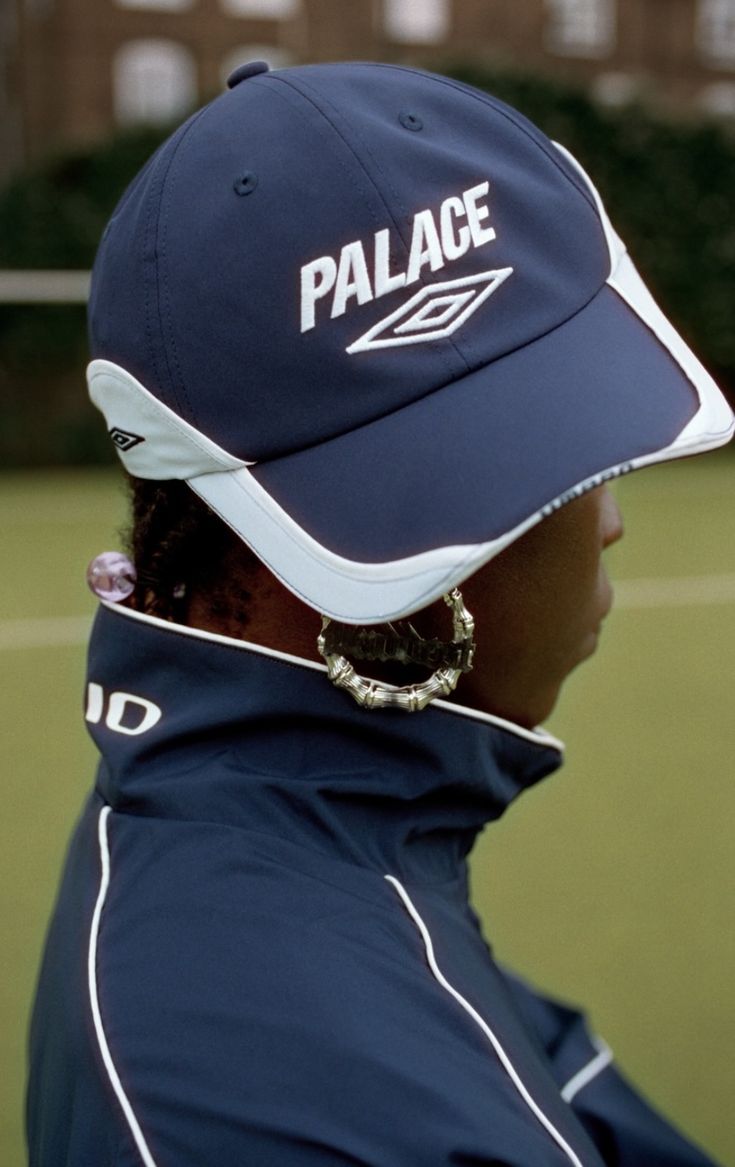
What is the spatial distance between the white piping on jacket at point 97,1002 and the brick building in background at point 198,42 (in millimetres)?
18420

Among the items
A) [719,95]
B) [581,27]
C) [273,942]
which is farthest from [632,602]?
[719,95]

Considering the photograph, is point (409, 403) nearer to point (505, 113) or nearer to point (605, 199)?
point (505, 113)

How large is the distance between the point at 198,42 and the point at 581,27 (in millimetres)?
6320

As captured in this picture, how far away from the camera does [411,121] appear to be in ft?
2.97

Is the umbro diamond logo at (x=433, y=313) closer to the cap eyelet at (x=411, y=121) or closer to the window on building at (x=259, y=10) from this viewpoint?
the cap eyelet at (x=411, y=121)

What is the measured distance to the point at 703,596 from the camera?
234 inches

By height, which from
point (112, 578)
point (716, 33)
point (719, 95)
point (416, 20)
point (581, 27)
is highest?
point (112, 578)

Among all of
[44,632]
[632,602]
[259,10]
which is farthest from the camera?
[259,10]

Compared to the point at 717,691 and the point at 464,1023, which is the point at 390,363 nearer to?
the point at 464,1023

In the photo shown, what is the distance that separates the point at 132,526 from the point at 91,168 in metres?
11.1

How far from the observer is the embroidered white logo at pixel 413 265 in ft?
2.80

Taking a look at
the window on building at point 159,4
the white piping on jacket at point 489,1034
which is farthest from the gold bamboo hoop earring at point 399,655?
the window on building at point 159,4

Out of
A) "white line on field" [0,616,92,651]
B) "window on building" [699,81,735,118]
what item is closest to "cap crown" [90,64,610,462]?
"white line on field" [0,616,92,651]

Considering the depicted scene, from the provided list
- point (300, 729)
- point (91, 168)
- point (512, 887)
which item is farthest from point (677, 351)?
point (91, 168)
